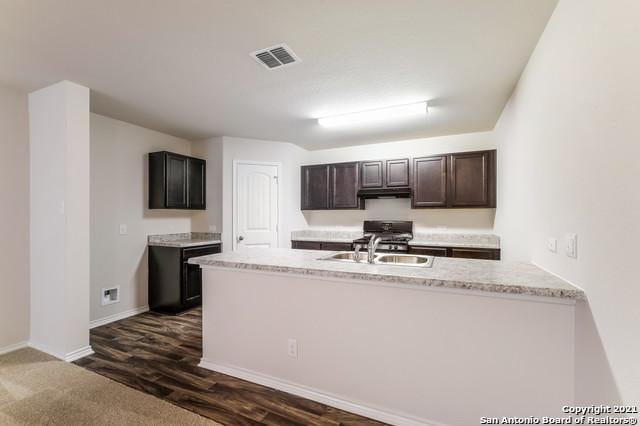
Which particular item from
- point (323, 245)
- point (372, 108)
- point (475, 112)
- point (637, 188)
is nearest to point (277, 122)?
point (372, 108)

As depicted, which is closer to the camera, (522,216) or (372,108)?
(522,216)

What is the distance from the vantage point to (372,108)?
3260 mm

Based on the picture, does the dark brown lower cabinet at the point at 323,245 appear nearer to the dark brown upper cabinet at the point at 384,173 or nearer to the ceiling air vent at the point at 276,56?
the dark brown upper cabinet at the point at 384,173

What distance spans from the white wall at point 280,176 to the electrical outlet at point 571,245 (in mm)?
3876

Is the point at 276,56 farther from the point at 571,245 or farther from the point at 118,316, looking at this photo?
the point at 118,316

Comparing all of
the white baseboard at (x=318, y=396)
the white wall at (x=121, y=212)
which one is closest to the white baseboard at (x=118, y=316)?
the white wall at (x=121, y=212)

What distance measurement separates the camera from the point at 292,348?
2166mm

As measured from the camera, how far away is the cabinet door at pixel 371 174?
4.60 metres

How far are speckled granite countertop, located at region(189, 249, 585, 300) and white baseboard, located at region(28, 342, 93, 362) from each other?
60.4 inches

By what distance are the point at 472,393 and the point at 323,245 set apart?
10.7 feet

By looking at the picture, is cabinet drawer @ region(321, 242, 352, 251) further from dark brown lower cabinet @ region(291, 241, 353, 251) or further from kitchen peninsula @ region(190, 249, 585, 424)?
kitchen peninsula @ region(190, 249, 585, 424)

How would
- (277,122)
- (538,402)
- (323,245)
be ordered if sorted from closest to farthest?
(538,402), (277,122), (323,245)

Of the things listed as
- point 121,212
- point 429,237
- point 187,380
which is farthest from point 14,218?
point 429,237

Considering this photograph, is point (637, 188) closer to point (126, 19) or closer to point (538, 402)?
point (538, 402)
